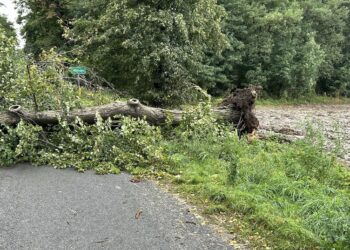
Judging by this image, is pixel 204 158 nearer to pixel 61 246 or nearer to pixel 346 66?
pixel 61 246

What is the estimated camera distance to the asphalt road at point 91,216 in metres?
4.21

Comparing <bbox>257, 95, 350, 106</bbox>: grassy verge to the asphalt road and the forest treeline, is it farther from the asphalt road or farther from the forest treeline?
the asphalt road

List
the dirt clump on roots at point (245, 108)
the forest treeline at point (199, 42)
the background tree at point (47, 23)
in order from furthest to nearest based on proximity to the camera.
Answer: the background tree at point (47, 23) < the forest treeline at point (199, 42) < the dirt clump on roots at point (245, 108)

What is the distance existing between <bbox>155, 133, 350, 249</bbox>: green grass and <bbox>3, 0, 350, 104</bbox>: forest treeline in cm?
395

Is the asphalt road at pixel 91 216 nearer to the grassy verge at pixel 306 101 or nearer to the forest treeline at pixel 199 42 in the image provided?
the forest treeline at pixel 199 42

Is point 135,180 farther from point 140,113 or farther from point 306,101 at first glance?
point 306,101

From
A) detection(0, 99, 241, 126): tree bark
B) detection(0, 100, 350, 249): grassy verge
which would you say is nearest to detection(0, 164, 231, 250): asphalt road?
detection(0, 100, 350, 249): grassy verge

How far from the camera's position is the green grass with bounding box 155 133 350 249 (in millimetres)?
4273

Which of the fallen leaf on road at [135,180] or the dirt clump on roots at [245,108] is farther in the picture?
the dirt clump on roots at [245,108]

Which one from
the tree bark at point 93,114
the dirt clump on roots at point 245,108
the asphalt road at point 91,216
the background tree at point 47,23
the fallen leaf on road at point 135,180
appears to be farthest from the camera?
the background tree at point 47,23

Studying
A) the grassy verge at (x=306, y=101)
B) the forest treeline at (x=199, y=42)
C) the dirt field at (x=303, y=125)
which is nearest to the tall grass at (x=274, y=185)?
the dirt field at (x=303, y=125)

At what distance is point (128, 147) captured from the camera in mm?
7156

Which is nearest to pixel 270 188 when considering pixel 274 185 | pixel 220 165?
pixel 274 185

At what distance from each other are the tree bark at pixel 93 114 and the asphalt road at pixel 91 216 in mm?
1117
